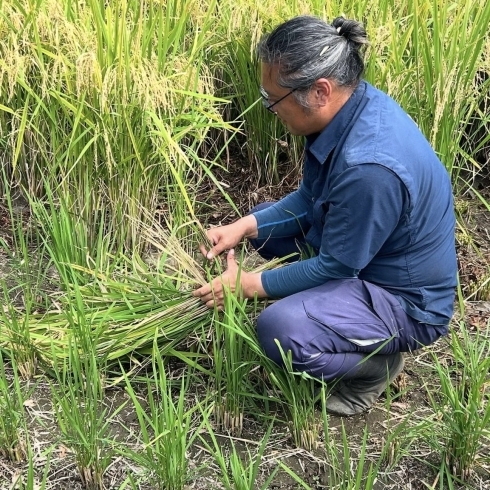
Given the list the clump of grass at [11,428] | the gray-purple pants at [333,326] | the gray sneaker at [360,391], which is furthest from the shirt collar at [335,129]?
the clump of grass at [11,428]

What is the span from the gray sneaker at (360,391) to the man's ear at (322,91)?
698mm

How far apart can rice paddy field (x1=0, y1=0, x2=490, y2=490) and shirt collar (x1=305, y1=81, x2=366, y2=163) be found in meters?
0.35

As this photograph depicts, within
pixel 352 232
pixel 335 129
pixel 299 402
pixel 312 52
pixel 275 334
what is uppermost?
pixel 312 52

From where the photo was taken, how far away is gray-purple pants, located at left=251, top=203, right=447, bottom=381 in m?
1.69

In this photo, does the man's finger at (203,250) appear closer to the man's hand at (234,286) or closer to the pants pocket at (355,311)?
the man's hand at (234,286)

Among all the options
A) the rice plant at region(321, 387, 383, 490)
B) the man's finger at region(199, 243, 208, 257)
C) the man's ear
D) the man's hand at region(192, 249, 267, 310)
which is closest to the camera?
the rice plant at region(321, 387, 383, 490)

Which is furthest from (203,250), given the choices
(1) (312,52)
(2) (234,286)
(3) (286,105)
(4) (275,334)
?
(1) (312,52)

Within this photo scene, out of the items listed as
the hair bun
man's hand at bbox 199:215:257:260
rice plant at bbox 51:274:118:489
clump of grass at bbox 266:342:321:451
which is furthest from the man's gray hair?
rice plant at bbox 51:274:118:489

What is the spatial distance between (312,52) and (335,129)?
0.21 meters

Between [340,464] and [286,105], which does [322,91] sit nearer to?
[286,105]

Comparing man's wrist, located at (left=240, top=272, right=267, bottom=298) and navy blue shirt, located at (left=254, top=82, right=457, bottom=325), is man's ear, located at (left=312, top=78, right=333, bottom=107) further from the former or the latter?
man's wrist, located at (left=240, top=272, right=267, bottom=298)

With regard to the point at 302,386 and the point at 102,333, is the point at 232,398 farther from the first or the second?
the point at 102,333

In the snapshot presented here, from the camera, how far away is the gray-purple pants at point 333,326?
1.69 metres

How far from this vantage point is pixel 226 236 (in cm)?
206
